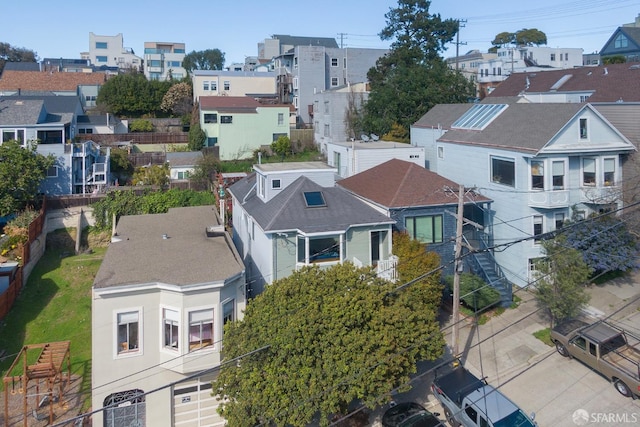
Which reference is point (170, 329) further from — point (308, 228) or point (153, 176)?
point (153, 176)

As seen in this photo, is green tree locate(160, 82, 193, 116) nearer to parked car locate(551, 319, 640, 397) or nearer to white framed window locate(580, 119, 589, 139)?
white framed window locate(580, 119, 589, 139)

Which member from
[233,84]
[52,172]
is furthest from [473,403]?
[233,84]

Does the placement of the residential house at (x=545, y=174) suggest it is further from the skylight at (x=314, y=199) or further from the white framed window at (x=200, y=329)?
the white framed window at (x=200, y=329)

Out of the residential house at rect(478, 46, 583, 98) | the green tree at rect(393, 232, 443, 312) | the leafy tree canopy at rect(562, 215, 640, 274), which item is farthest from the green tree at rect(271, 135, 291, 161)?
the residential house at rect(478, 46, 583, 98)

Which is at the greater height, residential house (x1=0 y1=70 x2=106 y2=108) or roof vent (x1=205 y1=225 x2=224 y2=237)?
residential house (x1=0 y1=70 x2=106 y2=108)

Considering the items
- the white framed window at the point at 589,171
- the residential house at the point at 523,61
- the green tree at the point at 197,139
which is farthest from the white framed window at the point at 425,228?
the residential house at the point at 523,61

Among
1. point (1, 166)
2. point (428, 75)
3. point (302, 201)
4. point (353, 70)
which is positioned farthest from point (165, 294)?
point (353, 70)
